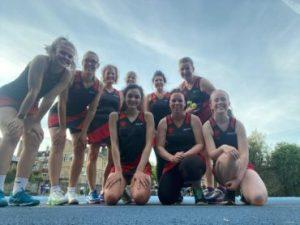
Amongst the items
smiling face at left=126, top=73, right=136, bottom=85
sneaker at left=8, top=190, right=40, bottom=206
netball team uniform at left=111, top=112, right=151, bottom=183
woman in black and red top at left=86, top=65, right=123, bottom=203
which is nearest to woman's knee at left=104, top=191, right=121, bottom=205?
netball team uniform at left=111, top=112, right=151, bottom=183

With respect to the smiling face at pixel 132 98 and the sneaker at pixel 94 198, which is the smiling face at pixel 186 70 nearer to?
the smiling face at pixel 132 98

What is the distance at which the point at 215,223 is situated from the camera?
5.60 feet

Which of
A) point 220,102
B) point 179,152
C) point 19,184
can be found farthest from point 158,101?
point 19,184

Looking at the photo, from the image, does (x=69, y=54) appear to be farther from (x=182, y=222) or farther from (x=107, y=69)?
(x=182, y=222)

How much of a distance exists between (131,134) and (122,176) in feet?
1.80

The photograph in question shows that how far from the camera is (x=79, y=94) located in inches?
167

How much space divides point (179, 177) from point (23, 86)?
6.93 ft

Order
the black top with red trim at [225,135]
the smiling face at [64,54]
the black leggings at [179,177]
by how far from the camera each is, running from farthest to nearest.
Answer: the black top with red trim at [225,135]
the black leggings at [179,177]
the smiling face at [64,54]

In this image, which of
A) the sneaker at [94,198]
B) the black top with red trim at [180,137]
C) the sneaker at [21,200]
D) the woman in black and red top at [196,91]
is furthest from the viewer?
the woman in black and red top at [196,91]

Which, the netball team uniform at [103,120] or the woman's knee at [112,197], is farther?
the netball team uniform at [103,120]

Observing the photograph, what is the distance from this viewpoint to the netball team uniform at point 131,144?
3.92m

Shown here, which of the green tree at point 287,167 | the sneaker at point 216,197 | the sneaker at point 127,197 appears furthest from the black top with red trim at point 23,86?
the green tree at point 287,167

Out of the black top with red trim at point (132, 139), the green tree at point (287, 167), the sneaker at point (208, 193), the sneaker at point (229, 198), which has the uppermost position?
the green tree at point (287, 167)

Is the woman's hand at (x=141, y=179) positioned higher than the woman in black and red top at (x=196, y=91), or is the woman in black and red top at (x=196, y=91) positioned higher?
the woman in black and red top at (x=196, y=91)
